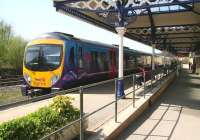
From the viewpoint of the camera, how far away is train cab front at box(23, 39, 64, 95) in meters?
16.6

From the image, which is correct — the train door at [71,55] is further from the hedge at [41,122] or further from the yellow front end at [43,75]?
the hedge at [41,122]

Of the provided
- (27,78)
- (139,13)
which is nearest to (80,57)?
(27,78)

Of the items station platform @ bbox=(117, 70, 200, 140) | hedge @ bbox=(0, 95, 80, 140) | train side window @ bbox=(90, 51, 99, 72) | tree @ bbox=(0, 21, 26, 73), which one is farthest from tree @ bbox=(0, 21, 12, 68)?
hedge @ bbox=(0, 95, 80, 140)

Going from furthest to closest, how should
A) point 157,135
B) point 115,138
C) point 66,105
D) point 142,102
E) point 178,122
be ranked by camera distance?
point 142,102
point 178,122
point 157,135
point 115,138
point 66,105

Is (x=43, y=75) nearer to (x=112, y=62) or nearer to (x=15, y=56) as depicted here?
(x=112, y=62)

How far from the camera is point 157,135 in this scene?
28.8 feet

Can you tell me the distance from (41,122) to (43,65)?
11433 millimetres

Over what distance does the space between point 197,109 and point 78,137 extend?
26.6 feet

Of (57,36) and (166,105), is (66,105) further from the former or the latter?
(57,36)

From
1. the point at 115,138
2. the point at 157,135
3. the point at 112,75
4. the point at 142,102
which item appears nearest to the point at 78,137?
the point at 115,138

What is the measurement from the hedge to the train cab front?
9.86m

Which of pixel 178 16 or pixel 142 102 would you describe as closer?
pixel 142 102

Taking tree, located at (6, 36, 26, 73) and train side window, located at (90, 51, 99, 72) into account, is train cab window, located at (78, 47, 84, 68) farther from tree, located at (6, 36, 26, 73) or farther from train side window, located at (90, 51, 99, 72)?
tree, located at (6, 36, 26, 73)

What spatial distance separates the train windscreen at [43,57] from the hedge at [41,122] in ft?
32.9
